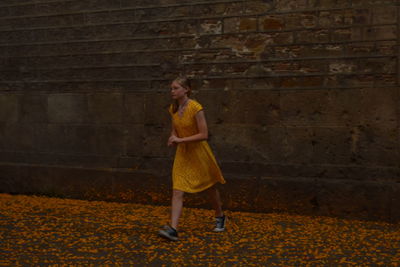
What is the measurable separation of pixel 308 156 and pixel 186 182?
186cm

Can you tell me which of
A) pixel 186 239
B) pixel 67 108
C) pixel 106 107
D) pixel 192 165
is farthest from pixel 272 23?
pixel 67 108

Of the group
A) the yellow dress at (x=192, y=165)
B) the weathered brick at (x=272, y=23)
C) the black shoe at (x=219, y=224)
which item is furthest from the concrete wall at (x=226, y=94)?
the yellow dress at (x=192, y=165)

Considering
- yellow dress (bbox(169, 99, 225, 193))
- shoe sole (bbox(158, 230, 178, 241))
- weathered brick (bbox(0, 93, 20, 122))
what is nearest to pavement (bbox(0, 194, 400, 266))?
shoe sole (bbox(158, 230, 178, 241))

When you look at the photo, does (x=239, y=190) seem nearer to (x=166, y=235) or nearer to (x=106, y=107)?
(x=166, y=235)

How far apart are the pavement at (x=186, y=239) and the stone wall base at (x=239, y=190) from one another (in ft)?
0.44

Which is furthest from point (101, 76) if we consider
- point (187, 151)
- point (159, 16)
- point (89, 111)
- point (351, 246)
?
point (351, 246)

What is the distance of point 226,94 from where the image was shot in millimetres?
7191

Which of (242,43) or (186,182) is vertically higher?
(242,43)

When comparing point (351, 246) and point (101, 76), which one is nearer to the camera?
point (351, 246)

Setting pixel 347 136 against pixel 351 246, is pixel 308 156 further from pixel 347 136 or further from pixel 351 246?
pixel 351 246

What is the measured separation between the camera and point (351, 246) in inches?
213

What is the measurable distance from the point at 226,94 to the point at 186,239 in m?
2.28

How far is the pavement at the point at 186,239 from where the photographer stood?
493 centimetres

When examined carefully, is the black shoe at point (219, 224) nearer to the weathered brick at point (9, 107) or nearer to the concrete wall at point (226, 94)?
the concrete wall at point (226, 94)
